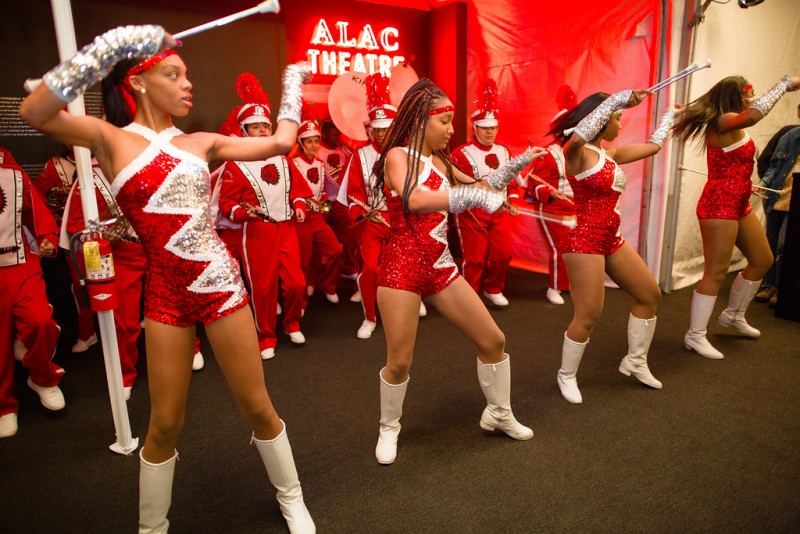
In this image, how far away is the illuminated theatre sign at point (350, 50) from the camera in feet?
19.9

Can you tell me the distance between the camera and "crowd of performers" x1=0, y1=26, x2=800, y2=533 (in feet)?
5.65

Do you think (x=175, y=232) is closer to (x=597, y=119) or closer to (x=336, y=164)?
(x=597, y=119)

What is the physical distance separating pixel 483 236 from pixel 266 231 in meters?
2.00

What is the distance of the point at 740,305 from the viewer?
3.91m

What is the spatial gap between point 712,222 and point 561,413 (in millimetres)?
1664

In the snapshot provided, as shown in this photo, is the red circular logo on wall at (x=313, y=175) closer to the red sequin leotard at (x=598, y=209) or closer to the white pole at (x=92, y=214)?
the white pole at (x=92, y=214)

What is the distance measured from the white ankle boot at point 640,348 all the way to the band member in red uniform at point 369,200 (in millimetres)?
1898

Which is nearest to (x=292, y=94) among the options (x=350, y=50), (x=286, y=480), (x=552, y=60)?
(x=286, y=480)

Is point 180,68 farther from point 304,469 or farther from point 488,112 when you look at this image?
point 488,112

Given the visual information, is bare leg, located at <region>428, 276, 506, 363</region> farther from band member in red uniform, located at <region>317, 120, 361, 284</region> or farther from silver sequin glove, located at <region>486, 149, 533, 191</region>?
band member in red uniform, located at <region>317, 120, 361, 284</region>


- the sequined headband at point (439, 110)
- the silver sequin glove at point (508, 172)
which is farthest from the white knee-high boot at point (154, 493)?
the sequined headband at point (439, 110)

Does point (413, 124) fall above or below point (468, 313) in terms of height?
above

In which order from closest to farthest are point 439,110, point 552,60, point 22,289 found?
point 439,110 < point 22,289 < point 552,60

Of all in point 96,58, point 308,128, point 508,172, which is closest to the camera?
point 96,58
